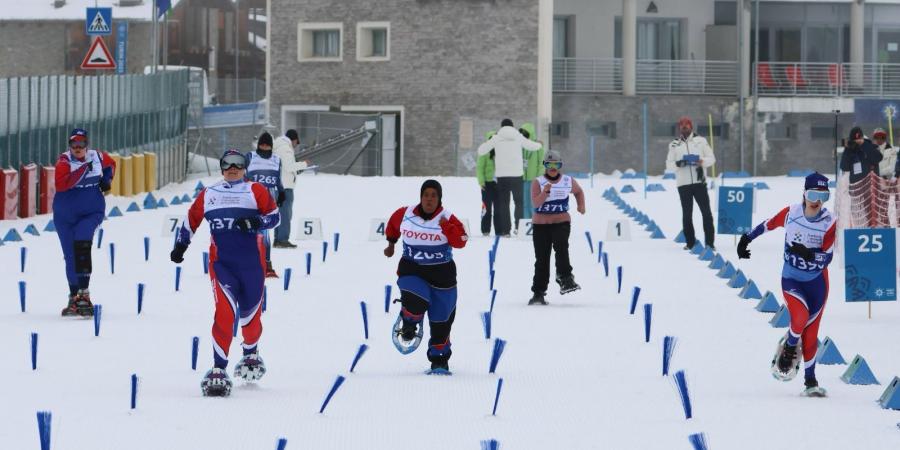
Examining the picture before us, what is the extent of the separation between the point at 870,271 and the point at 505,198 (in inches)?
424

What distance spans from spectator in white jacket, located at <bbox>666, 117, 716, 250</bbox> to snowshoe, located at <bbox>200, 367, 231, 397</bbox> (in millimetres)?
12042

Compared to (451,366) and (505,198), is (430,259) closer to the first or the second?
(451,366)

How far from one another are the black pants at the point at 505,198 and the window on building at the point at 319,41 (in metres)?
29.6

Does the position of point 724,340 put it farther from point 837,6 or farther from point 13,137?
point 837,6

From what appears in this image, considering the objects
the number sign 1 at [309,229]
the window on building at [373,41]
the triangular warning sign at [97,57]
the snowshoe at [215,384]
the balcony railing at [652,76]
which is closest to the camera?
the snowshoe at [215,384]

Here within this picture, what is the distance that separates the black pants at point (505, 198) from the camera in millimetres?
24750

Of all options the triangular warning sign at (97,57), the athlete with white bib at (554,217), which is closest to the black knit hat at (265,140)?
the athlete with white bib at (554,217)

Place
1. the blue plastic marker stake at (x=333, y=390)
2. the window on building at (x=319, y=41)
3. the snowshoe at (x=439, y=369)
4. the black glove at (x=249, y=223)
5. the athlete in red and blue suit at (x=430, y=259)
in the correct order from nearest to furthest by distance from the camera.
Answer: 1. the blue plastic marker stake at (x=333, y=390)
2. the black glove at (x=249, y=223)
3. the snowshoe at (x=439, y=369)
4. the athlete in red and blue suit at (x=430, y=259)
5. the window on building at (x=319, y=41)

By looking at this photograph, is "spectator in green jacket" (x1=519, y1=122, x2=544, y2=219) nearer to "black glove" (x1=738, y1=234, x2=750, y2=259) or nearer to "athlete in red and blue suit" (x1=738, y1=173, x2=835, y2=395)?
"black glove" (x1=738, y1=234, x2=750, y2=259)

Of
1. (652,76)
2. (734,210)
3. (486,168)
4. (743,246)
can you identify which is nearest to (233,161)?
(743,246)

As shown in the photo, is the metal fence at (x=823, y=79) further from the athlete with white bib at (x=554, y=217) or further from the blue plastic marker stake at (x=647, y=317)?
the blue plastic marker stake at (x=647, y=317)

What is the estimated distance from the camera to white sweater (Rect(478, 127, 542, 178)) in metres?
24.6

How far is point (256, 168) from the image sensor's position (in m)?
18.7

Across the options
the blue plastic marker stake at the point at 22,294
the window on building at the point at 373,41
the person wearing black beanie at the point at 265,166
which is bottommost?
the blue plastic marker stake at the point at 22,294
